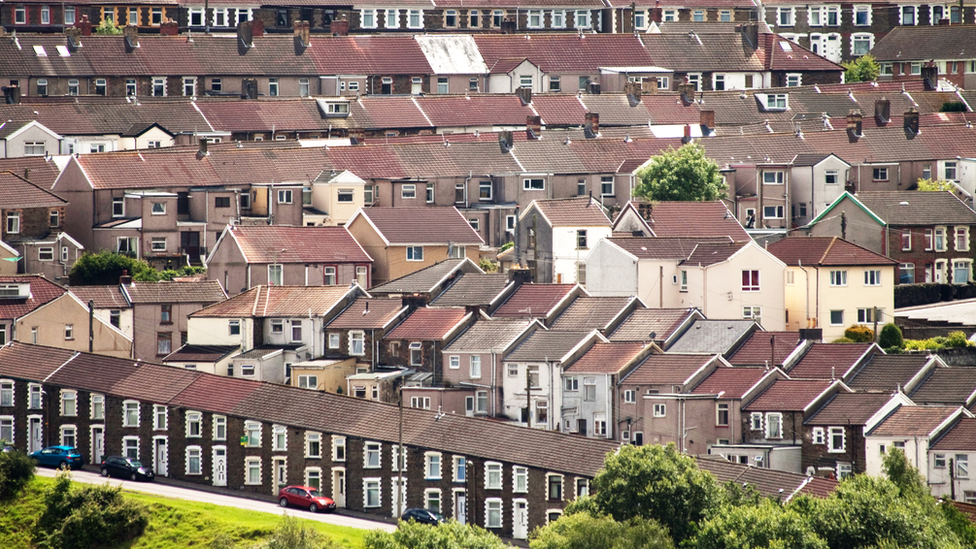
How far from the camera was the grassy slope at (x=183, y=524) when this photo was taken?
253ft

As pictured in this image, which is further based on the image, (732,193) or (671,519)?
(732,193)

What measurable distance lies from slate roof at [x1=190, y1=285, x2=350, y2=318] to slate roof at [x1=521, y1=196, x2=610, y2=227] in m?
13.3

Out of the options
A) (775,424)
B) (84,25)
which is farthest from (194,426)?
(84,25)

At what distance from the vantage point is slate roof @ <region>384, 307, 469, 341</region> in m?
94.2

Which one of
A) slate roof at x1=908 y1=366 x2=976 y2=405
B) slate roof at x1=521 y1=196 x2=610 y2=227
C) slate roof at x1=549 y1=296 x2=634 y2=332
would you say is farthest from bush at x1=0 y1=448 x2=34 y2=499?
slate roof at x1=908 y1=366 x2=976 y2=405

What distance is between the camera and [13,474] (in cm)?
8581

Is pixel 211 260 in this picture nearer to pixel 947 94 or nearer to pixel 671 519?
pixel 671 519

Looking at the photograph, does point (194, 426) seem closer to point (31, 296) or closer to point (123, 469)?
point (123, 469)

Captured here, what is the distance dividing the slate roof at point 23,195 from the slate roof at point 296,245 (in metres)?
11.2

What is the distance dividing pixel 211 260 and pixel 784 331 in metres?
30.6

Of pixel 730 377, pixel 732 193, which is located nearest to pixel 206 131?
pixel 732 193

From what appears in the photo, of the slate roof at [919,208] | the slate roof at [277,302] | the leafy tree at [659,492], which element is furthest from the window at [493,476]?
the slate roof at [919,208]

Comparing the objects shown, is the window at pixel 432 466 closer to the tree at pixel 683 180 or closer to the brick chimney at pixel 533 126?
the tree at pixel 683 180

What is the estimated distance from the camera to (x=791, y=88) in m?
139
